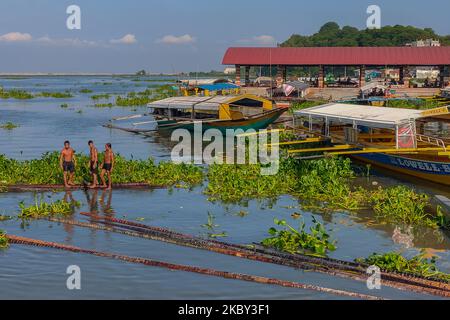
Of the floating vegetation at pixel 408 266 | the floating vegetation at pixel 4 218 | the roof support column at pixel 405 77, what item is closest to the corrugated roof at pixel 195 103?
the floating vegetation at pixel 4 218

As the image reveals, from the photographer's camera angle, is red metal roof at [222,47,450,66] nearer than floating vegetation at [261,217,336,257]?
No

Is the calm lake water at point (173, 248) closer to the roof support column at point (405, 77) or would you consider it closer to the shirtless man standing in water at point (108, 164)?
the shirtless man standing in water at point (108, 164)

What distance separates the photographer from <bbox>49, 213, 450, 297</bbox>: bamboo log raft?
10.4m

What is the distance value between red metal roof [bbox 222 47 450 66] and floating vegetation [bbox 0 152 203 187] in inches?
1316

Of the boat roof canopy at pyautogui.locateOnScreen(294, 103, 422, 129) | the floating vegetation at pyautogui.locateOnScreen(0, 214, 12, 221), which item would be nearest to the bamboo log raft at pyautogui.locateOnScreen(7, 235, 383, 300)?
the floating vegetation at pyautogui.locateOnScreen(0, 214, 12, 221)

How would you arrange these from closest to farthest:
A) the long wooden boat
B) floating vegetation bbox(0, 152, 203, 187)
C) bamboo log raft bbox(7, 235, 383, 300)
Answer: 1. bamboo log raft bbox(7, 235, 383, 300)
2. floating vegetation bbox(0, 152, 203, 187)
3. the long wooden boat

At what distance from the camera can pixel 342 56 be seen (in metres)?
52.9

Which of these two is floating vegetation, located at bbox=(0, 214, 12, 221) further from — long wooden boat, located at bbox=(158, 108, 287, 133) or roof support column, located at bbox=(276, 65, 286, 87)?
roof support column, located at bbox=(276, 65, 286, 87)

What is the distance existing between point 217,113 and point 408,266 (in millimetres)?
24093

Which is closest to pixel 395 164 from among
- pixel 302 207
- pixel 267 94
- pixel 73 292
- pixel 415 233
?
pixel 302 207

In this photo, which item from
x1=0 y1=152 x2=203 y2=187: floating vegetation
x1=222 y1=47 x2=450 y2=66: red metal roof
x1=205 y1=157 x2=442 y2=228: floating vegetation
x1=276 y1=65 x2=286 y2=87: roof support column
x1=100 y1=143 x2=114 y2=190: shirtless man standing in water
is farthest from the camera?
x1=276 y1=65 x2=286 y2=87: roof support column

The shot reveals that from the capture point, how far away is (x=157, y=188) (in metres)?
19.2
